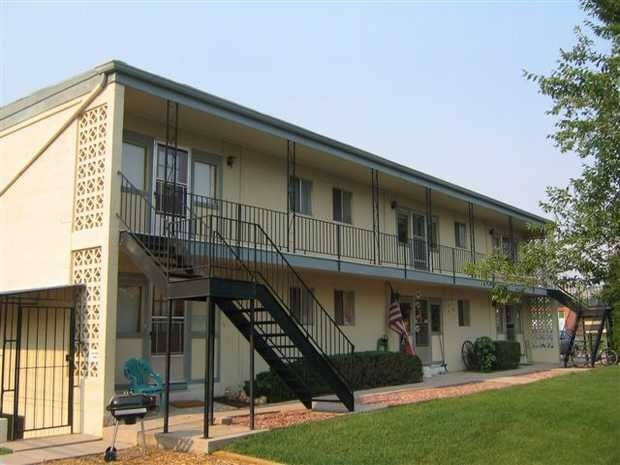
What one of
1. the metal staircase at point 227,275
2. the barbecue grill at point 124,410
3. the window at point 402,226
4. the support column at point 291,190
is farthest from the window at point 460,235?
the barbecue grill at point 124,410

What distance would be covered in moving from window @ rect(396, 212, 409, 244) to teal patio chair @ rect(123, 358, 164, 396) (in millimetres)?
10676

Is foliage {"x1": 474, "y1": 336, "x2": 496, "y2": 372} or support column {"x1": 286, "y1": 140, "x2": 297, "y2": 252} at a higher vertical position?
support column {"x1": 286, "y1": 140, "x2": 297, "y2": 252}

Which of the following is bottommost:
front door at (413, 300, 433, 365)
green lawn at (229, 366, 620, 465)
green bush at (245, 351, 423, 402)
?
green lawn at (229, 366, 620, 465)

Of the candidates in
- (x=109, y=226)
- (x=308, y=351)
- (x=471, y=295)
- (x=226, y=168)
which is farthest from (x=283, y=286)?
(x=471, y=295)

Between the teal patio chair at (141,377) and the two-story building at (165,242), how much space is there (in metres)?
0.40

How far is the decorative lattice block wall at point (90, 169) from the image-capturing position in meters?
11.2

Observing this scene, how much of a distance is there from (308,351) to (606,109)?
6.35m

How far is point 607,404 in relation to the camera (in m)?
12.3

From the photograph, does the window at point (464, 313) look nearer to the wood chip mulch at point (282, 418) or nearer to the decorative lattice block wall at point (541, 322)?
the decorative lattice block wall at point (541, 322)

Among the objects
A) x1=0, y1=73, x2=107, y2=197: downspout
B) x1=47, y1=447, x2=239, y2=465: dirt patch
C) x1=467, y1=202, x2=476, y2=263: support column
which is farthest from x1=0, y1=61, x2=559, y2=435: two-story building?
x1=467, y1=202, x2=476, y2=263: support column

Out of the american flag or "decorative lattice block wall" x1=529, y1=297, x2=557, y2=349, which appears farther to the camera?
"decorative lattice block wall" x1=529, y1=297, x2=557, y2=349

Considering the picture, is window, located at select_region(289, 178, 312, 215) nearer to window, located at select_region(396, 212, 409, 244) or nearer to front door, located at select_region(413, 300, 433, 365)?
window, located at select_region(396, 212, 409, 244)

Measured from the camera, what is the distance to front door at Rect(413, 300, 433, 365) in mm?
20891

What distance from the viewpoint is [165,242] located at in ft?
38.1
